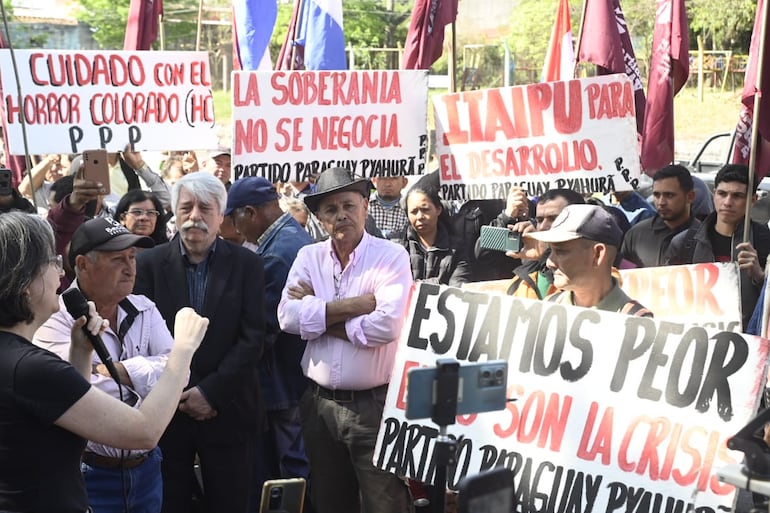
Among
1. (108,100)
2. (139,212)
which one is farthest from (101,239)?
(108,100)

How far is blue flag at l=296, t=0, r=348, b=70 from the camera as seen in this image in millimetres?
9734

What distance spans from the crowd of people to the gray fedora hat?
0.01 meters

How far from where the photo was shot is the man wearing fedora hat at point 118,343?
425cm

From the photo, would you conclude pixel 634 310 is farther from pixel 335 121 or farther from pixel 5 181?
Result: pixel 5 181

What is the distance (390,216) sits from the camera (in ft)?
29.2

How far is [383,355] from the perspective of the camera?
5125mm

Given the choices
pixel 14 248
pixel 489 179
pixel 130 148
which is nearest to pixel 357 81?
pixel 489 179

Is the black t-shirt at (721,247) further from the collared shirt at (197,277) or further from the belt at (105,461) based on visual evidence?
the belt at (105,461)

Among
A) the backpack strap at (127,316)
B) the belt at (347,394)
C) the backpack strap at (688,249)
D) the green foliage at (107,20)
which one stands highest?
the green foliage at (107,20)

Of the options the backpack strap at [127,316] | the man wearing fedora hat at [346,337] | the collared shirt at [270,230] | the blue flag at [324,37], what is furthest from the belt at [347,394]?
the blue flag at [324,37]

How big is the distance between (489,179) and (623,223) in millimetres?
1010

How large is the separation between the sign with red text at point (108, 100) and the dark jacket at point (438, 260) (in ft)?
6.66

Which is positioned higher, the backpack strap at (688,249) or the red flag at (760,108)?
the red flag at (760,108)

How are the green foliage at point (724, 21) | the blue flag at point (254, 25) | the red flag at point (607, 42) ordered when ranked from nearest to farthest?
the red flag at point (607, 42) < the blue flag at point (254, 25) < the green foliage at point (724, 21)
